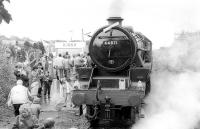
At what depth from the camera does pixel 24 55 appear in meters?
19.3

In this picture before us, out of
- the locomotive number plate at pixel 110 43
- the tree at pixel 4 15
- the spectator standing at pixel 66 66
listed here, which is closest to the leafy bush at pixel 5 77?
the spectator standing at pixel 66 66

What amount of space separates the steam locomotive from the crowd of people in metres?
0.64

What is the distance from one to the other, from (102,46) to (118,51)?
44 cm

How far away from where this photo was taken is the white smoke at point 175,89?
9.33 metres

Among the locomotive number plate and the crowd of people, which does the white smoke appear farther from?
the crowd of people

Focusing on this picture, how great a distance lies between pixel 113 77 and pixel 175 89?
241 cm

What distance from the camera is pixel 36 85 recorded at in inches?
479

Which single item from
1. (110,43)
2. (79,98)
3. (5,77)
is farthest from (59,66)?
(79,98)

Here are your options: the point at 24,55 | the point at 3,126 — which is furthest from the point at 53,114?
the point at 24,55

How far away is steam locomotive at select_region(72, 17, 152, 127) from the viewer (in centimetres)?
876

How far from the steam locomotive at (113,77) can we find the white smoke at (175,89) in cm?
69

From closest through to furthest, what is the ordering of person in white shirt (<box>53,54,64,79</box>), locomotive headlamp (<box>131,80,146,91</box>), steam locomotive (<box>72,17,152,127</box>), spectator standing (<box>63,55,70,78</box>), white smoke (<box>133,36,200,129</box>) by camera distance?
1. steam locomotive (<box>72,17,152,127</box>)
2. locomotive headlamp (<box>131,80,146,91</box>)
3. white smoke (<box>133,36,200,129</box>)
4. person in white shirt (<box>53,54,64,79</box>)
5. spectator standing (<box>63,55,70,78</box>)

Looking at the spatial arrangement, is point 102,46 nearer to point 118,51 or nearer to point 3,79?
point 118,51

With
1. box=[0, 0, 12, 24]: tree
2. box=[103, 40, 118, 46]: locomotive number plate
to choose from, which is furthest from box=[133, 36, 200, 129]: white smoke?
box=[0, 0, 12, 24]: tree
